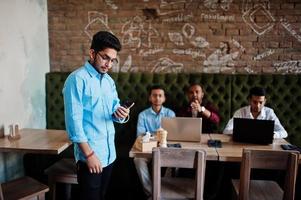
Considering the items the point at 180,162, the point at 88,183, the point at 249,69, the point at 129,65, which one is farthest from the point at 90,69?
the point at 249,69

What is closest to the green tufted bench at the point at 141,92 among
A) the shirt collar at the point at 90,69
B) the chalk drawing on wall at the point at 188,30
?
the chalk drawing on wall at the point at 188,30

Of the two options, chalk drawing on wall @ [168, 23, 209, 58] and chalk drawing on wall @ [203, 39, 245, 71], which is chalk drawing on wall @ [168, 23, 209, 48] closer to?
chalk drawing on wall @ [168, 23, 209, 58]

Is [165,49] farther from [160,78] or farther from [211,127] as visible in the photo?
[211,127]

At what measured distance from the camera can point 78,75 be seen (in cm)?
201

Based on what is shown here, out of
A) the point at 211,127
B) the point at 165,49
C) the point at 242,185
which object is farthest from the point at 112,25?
the point at 242,185

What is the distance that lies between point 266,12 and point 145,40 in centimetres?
158

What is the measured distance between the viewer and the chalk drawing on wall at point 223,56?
415 cm

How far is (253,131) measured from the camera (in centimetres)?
285

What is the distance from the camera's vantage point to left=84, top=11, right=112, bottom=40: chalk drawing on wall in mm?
4242

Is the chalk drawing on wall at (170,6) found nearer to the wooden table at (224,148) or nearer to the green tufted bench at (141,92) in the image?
the green tufted bench at (141,92)

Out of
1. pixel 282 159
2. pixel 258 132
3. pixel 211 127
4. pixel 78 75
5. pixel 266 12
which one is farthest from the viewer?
pixel 266 12

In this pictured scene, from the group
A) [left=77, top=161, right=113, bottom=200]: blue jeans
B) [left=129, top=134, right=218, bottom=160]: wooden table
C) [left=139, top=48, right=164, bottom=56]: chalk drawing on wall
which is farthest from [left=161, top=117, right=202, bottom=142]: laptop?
[left=139, top=48, right=164, bottom=56]: chalk drawing on wall

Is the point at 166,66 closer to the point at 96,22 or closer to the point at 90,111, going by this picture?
the point at 96,22

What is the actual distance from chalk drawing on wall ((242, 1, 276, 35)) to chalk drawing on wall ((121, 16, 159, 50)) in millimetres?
1175
